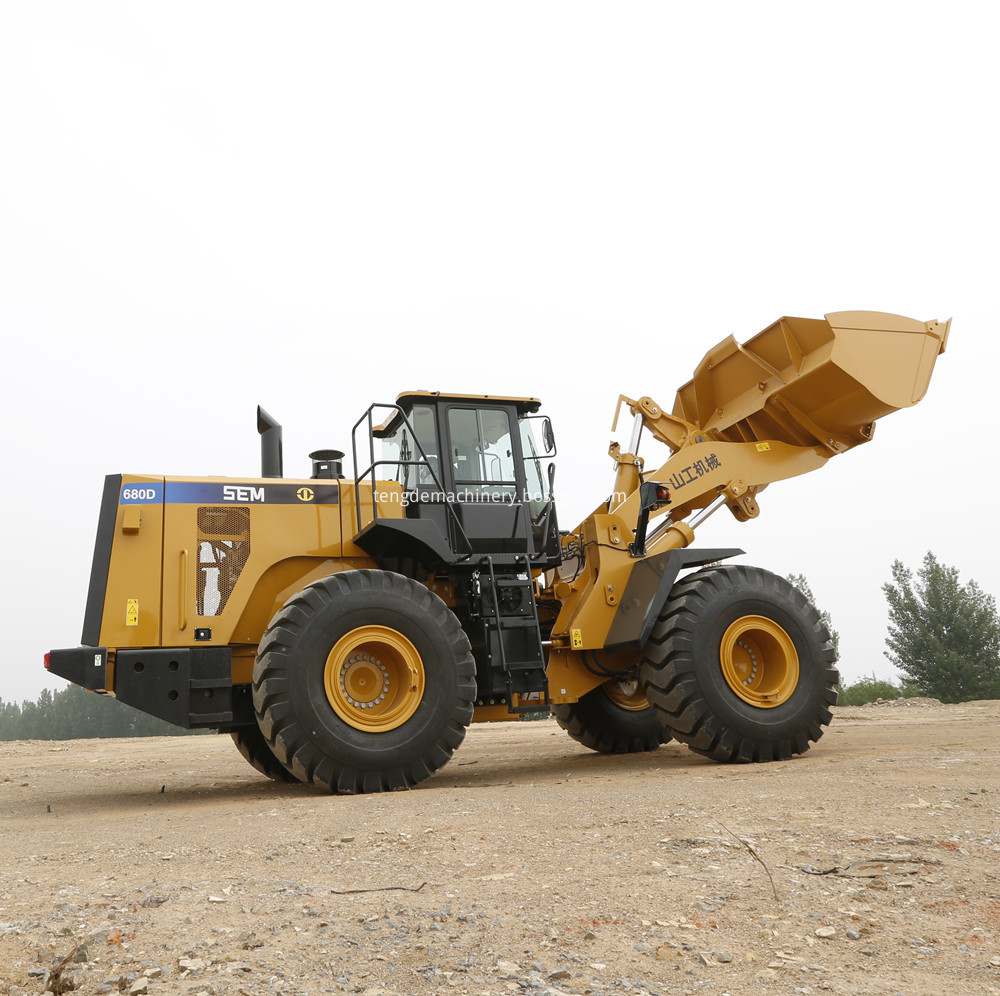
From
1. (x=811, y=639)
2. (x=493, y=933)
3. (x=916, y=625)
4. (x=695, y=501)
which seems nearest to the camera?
(x=493, y=933)

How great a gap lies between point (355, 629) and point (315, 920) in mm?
3731

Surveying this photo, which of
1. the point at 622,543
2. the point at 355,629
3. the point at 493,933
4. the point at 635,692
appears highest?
the point at 622,543

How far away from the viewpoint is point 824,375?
8555 mm

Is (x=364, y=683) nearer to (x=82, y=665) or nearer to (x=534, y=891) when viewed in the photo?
(x=82, y=665)

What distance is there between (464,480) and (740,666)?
3.06 metres

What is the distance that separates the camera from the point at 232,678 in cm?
757

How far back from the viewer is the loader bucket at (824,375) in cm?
852

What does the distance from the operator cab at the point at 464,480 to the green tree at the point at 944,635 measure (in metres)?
32.8

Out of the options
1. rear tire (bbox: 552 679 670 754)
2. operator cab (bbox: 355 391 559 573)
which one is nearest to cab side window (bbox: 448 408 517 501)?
operator cab (bbox: 355 391 559 573)

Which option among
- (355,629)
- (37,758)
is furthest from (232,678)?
(37,758)

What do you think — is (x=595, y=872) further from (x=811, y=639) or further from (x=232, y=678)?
(x=811, y=639)

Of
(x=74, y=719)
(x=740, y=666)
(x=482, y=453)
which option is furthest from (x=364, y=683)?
(x=74, y=719)

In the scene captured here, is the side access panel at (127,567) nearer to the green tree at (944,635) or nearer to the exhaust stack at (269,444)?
the exhaust stack at (269,444)

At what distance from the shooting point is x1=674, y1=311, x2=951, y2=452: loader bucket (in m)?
8.52
